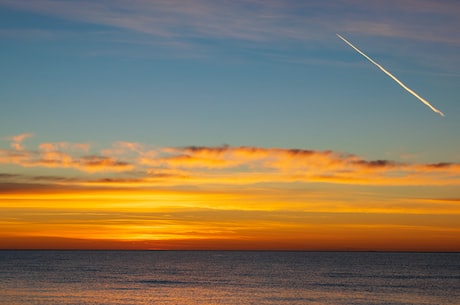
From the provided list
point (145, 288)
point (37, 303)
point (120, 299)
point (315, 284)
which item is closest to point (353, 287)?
point (315, 284)

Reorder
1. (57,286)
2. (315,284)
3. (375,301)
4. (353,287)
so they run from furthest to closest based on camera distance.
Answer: (315,284), (353,287), (57,286), (375,301)

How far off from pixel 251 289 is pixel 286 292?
7223 millimetres

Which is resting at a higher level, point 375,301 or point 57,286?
point 57,286

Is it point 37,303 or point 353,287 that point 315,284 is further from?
point 37,303

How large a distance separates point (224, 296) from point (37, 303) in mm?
24689

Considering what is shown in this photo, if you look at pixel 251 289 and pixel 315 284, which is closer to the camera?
pixel 251 289

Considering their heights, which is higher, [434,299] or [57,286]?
[57,286]

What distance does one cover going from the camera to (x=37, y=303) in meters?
72.1

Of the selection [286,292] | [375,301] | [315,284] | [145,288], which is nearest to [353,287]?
[315,284]

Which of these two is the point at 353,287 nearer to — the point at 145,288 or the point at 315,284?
the point at 315,284

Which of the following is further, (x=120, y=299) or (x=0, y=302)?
(x=120, y=299)

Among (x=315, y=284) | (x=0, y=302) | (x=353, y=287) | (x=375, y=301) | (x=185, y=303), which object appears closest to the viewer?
(x=0, y=302)

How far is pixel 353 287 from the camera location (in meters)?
105

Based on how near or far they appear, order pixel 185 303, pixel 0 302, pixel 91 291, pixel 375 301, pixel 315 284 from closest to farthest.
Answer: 1. pixel 0 302
2. pixel 185 303
3. pixel 375 301
4. pixel 91 291
5. pixel 315 284
